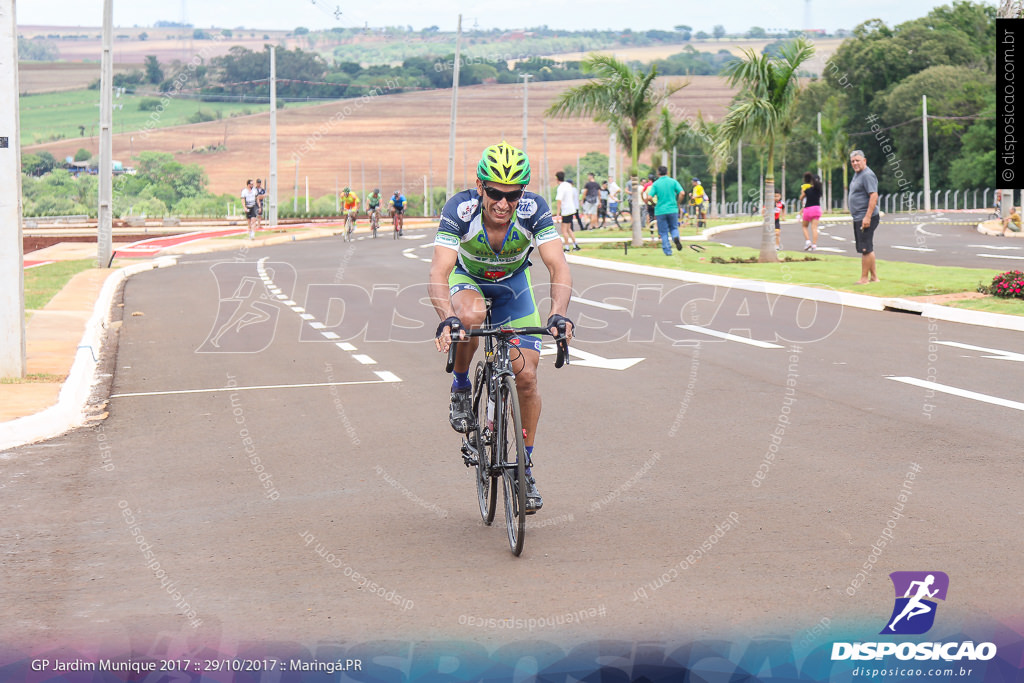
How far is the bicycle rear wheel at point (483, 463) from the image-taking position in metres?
6.73

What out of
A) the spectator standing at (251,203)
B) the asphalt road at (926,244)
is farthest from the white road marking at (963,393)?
the spectator standing at (251,203)

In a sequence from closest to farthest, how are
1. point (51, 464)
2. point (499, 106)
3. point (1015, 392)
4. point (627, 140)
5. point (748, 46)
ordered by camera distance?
point (51, 464) → point (1015, 392) → point (748, 46) → point (627, 140) → point (499, 106)

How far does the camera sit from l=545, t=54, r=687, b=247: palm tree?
3434 centimetres

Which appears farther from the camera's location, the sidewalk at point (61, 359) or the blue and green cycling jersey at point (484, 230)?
the sidewalk at point (61, 359)

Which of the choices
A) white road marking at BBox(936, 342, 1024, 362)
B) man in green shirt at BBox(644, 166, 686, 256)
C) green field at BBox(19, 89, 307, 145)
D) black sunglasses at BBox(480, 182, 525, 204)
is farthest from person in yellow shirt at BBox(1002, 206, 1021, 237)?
green field at BBox(19, 89, 307, 145)

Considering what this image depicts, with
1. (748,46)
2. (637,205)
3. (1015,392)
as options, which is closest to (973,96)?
(637,205)

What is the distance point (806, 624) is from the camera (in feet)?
16.4

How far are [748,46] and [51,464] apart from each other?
20.7m

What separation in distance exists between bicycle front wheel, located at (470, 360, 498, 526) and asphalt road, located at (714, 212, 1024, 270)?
1804 cm

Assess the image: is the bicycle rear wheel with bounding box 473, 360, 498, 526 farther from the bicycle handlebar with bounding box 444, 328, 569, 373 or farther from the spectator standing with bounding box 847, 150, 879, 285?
the spectator standing with bounding box 847, 150, 879, 285

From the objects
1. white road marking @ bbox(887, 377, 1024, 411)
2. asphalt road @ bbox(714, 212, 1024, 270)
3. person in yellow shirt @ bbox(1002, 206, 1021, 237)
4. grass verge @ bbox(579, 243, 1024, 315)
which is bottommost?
white road marking @ bbox(887, 377, 1024, 411)

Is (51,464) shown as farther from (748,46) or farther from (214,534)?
(748,46)

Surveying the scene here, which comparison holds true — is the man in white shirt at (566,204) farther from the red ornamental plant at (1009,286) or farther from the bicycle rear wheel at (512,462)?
the bicycle rear wheel at (512,462)

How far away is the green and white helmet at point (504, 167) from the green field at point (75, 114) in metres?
103
